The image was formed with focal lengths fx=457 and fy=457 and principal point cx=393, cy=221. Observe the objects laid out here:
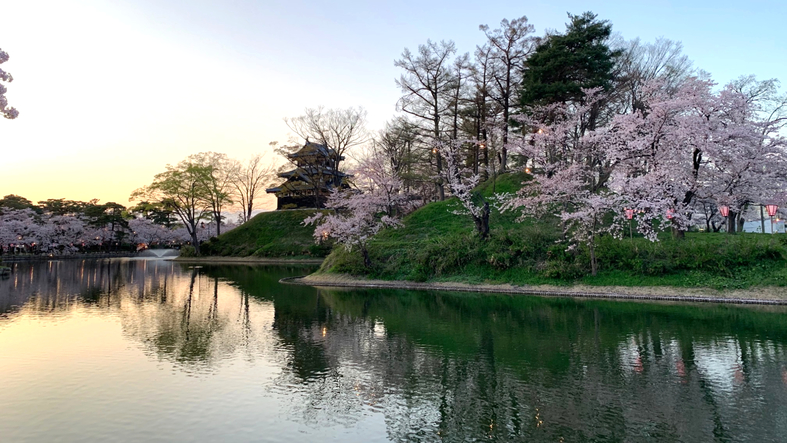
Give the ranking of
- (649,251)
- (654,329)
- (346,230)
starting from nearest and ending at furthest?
(654,329)
(649,251)
(346,230)

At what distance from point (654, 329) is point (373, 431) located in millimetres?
10843

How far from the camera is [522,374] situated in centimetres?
958

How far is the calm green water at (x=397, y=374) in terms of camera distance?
6.96 meters

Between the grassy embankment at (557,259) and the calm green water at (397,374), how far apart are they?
11.9 ft

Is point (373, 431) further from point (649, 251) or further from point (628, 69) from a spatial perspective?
point (628, 69)

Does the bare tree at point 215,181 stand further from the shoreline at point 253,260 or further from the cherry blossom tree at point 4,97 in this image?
the cherry blossom tree at point 4,97

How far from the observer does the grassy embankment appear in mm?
20859

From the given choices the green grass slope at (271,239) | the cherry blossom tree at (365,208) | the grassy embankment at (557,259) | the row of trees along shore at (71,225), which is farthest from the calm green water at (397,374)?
the row of trees along shore at (71,225)

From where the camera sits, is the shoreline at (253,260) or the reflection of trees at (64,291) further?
the shoreline at (253,260)

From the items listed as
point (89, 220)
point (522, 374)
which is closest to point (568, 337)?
point (522, 374)

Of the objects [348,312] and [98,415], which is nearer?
[98,415]

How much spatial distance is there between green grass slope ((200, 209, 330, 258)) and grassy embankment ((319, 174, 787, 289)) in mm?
23520

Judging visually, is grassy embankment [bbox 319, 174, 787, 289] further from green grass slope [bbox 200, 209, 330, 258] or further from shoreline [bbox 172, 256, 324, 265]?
green grass slope [bbox 200, 209, 330, 258]

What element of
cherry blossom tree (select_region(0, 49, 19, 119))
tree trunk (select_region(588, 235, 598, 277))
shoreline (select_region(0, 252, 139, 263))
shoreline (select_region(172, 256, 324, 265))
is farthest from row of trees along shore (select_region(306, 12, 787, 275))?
shoreline (select_region(0, 252, 139, 263))
